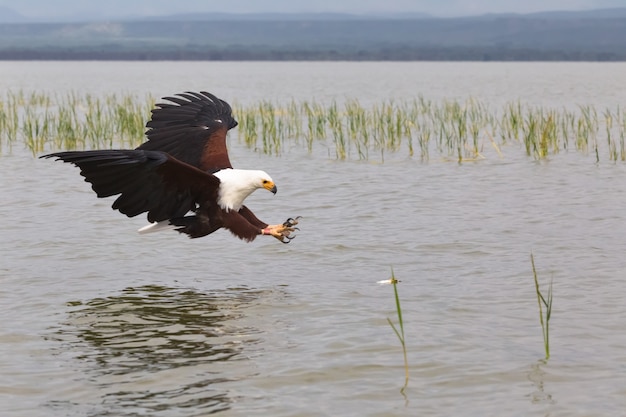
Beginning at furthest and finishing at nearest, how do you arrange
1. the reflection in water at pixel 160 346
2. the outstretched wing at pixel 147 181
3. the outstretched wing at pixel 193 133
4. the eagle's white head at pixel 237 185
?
the outstretched wing at pixel 193 133, the eagle's white head at pixel 237 185, the outstretched wing at pixel 147 181, the reflection in water at pixel 160 346

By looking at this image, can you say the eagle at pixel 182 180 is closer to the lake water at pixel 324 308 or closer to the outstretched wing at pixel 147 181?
the outstretched wing at pixel 147 181

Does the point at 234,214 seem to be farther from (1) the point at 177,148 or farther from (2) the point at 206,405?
(2) the point at 206,405

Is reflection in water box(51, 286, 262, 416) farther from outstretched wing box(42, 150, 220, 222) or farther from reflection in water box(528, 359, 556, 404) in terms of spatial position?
reflection in water box(528, 359, 556, 404)

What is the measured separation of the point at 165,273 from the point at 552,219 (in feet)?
14.7

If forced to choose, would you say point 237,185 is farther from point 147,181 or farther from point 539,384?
point 539,384

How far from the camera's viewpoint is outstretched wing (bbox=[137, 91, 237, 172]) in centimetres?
941

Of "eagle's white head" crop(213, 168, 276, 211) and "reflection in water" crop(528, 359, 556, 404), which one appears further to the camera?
"eagle's white head" crop(213, 168, 276, 211)

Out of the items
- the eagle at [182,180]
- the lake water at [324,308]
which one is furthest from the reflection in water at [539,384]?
the eagle at [182,180]

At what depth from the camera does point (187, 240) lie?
1077 cm

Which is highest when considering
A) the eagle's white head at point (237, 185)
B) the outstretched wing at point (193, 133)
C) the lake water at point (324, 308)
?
the outstretched wing at point (193, 133)

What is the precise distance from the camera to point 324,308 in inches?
312

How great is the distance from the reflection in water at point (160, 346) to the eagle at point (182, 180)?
53 centimetres

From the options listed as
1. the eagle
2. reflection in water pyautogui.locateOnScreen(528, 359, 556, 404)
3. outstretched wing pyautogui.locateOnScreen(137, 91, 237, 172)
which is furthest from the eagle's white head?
reflection in water pyautogui.locateOnScreen(528, 359, 556, 404)

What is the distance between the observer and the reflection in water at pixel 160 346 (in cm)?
587
